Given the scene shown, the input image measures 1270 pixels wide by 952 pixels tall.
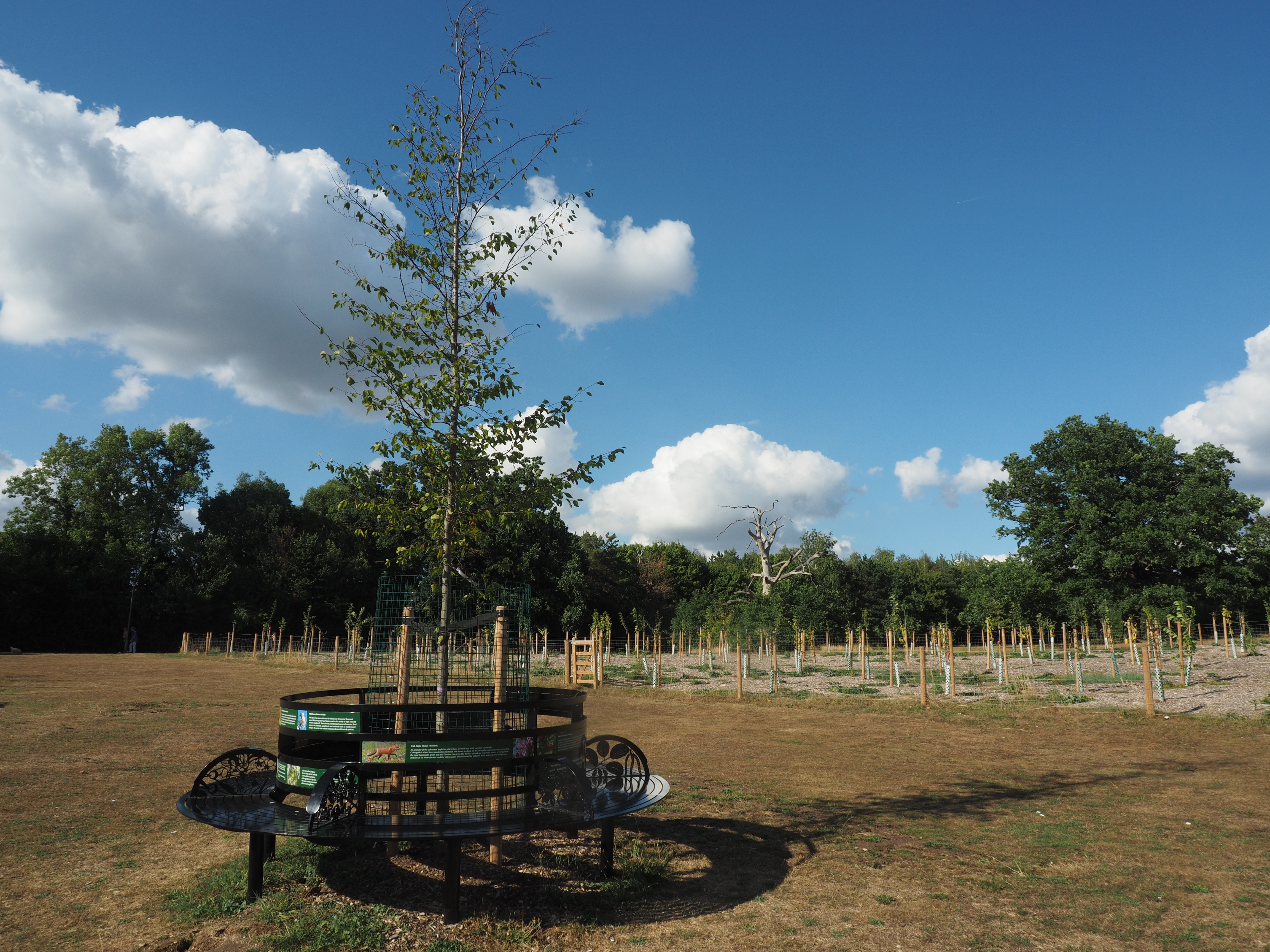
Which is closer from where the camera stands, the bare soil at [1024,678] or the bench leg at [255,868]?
the bench leg at [255,868]

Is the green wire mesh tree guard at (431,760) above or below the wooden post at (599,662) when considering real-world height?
above

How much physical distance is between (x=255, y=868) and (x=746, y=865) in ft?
12.5

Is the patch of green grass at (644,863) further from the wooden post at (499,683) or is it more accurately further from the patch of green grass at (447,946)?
the patch of green grass at (447,946)

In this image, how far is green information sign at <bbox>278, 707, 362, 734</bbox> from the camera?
508 centimetres

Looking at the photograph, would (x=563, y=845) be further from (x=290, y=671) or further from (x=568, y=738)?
(x=290, y=671)

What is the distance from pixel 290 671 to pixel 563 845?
29.8m

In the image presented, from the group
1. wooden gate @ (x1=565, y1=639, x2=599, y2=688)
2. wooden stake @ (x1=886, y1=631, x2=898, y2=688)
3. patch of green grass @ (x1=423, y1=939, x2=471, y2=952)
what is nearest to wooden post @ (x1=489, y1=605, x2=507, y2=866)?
patch of green grass @ (x1=423, y1=939, x2=471, y2=952)

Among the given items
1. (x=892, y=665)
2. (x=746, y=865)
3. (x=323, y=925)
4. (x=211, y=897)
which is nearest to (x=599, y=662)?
(x=892, y=665)

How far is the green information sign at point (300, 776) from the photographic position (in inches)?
199

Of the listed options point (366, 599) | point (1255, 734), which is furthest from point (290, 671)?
point (1255, 734)

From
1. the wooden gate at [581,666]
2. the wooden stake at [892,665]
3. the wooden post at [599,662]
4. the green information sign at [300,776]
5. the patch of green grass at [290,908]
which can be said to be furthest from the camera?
the wooden gate at [581,666]

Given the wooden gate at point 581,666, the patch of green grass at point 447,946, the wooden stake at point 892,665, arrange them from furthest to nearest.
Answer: the wooden gate at point 581,666
the wooden stake at point 892,665
the patch of green grass at point 447,946

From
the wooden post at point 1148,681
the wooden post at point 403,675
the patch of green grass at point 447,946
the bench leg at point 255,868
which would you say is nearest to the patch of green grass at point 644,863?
the patch of green grass at point 447,946

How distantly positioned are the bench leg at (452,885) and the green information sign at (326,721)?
40.9 inches
